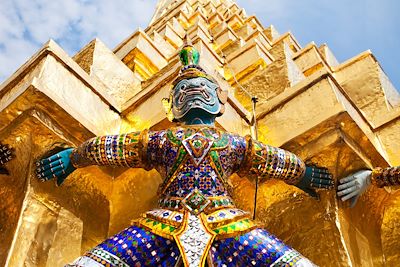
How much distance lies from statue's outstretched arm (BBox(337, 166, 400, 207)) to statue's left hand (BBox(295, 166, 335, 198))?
0.09m

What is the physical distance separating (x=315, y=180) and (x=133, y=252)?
1307mm

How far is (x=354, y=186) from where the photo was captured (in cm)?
336

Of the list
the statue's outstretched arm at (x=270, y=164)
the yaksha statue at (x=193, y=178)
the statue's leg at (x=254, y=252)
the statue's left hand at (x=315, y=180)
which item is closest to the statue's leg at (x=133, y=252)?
the yaksha statue at (x=193, y=178)

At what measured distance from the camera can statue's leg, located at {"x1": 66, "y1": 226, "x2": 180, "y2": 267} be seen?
8.36 feet

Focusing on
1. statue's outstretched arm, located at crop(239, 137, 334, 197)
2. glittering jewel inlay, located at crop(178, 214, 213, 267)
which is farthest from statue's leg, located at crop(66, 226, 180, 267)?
statue's outstretched arm, located at crop(239, 137, 334, 197)

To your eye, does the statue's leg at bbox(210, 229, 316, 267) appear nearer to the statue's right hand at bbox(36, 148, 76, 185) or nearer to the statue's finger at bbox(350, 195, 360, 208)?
the statue's finger at bbox(350, 195, 360, 208)

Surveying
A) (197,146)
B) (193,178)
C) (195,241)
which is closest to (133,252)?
(195,241)

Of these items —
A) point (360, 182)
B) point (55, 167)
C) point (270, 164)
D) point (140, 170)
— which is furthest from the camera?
point (140, 170)

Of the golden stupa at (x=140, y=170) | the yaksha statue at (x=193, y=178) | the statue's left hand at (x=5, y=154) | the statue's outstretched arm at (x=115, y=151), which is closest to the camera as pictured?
the yaksha statue at (x=193, y=178)

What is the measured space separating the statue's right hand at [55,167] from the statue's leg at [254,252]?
1.15m

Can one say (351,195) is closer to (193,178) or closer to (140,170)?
(193,178)

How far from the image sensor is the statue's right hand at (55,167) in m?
3.26

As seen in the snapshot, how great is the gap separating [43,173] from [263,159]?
1371mm

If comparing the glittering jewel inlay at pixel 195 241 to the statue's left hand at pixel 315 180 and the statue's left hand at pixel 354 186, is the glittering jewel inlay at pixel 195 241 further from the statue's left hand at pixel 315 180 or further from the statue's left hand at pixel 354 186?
the statue's left hand at pixel 354 186
